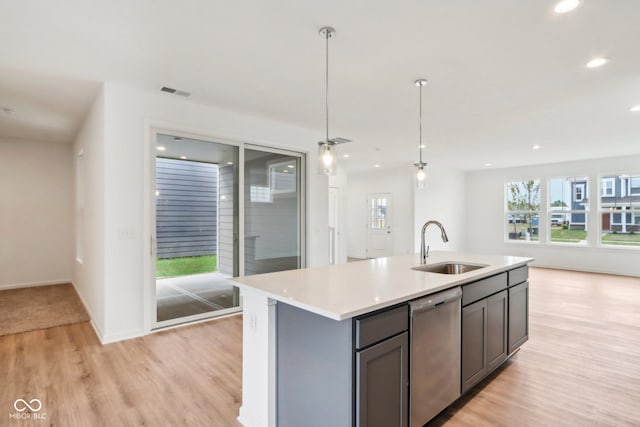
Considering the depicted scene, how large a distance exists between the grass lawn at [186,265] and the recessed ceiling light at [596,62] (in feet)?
14.2

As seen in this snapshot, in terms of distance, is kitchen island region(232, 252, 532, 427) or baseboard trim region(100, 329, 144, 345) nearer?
kitchen island region(232, 252, 532, 427)

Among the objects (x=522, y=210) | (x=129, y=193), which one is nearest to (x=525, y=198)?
(x=522, y=210)

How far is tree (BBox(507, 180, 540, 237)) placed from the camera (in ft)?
28.3

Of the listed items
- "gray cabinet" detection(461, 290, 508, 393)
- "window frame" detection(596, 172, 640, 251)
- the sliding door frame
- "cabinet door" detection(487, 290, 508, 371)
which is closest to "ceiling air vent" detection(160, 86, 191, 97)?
the sliding door frame

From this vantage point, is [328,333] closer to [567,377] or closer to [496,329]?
[496,329]

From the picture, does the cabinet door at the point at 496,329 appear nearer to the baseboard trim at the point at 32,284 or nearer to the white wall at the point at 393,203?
the white wall at the point at 393,203

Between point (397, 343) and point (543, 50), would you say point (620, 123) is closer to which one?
point (543, 50)

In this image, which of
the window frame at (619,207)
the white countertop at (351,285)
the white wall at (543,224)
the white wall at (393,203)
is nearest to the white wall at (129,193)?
the white countertop at (351,285)

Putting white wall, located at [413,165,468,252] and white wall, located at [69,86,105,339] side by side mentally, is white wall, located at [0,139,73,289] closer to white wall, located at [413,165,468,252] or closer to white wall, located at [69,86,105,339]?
white wall, located at [69,86,105,339]

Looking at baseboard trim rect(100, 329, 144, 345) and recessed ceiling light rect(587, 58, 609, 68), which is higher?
recessed ceiling light rect(587, 58, 609, 68)

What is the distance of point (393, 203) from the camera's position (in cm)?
891

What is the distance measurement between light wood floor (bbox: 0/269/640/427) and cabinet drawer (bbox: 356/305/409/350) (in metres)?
0.88

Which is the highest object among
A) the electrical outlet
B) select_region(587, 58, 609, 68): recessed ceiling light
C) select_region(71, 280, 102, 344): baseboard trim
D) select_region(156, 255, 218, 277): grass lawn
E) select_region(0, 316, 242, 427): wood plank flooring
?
select_region(587, 58, 609, 68): recessed ceiling light

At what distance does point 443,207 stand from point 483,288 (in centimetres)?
694
